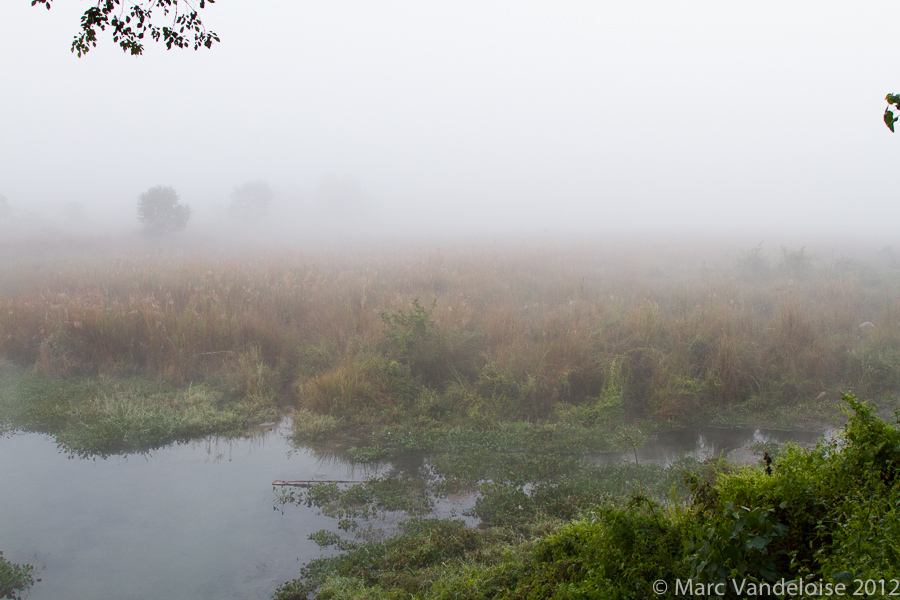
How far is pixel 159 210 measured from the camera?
31.5m

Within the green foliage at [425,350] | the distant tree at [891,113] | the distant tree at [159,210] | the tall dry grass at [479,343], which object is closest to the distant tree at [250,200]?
the distant tree at [159,210]

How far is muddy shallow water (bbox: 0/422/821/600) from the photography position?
3.61m

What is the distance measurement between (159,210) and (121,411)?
97.6 feet

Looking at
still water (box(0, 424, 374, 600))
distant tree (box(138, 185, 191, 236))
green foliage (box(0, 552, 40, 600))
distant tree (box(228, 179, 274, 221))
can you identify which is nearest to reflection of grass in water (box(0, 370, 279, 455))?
still water (box(0, 424, 374, 600))

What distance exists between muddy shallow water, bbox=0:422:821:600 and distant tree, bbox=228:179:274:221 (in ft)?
168

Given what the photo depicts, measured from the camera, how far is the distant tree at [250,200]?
5319 cm

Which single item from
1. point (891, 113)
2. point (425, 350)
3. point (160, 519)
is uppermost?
point (891, 113)

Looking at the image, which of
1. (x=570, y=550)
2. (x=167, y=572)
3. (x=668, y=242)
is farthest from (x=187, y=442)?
(x=668, y=242)

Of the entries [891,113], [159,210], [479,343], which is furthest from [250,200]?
[891,113]

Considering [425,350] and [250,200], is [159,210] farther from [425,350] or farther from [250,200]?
[425,350]

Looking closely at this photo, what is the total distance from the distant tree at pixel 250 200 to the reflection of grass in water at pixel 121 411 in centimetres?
4932

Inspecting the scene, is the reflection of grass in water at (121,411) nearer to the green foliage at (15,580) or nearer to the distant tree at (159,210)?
the green foliage at (15,580)

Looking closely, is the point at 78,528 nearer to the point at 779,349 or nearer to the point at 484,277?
the point at 779,349

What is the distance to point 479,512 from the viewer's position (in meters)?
4.27
